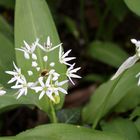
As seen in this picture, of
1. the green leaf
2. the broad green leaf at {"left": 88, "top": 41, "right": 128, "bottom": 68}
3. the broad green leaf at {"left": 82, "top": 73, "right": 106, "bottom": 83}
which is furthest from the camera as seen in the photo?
the green leaf

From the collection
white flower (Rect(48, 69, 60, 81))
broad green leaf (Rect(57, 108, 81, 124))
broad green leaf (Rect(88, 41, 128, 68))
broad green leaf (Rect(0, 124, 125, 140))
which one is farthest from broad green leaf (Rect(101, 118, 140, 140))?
broad green leaf (Rect(88, 41, 128, 68))

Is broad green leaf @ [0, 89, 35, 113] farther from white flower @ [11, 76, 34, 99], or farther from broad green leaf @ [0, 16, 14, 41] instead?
broad green leaf @ [0, 16, 14, 41]

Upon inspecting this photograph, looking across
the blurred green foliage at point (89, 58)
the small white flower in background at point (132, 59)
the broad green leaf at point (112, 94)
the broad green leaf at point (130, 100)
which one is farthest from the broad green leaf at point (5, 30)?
the small white flower in background at point (132, 59)

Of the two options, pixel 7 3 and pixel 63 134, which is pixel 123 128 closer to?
pixel 63 134

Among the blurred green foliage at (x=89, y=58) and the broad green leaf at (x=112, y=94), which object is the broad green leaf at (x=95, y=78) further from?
the broad green leaf at (x=112, y=94)

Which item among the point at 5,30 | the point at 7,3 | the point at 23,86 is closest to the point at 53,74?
the point at 23,86
